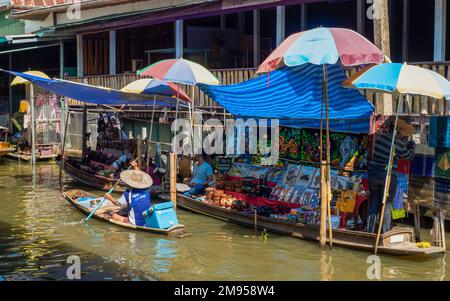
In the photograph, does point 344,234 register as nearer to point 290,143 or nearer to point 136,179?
point 290,143

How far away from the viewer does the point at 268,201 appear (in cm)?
1270

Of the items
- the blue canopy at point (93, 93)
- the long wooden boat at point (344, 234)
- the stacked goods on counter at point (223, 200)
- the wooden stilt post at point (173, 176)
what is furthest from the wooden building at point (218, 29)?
the wooden stilt post at point (173, 176)

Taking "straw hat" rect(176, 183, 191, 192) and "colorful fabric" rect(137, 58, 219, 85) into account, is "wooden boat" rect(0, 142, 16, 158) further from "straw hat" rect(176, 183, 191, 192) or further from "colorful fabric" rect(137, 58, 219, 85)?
"colorful fabric" rect(137, 58, 219, 85)

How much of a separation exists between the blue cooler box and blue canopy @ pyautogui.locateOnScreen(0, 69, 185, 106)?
4904 mm

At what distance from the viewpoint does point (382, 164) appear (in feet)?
34.4

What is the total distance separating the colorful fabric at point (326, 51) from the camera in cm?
952

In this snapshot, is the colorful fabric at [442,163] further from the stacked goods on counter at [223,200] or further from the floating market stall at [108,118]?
the floating market stall at [108,118]

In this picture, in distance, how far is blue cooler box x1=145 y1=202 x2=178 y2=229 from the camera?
11.7 meters

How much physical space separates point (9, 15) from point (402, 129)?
2213 centimetres

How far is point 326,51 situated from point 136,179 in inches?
186

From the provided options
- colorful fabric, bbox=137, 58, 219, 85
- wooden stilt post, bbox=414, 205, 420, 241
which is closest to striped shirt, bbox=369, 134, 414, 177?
wooden stilt post, bbox=414, 205, 420, 241

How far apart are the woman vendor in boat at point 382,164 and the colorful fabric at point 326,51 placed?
1.41 metres
